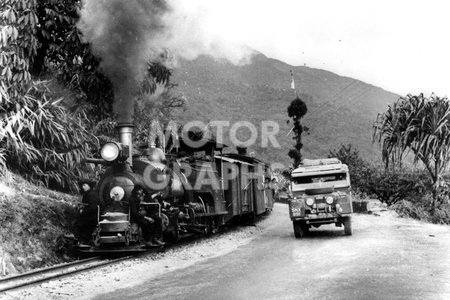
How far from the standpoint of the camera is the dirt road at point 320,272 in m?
6.48

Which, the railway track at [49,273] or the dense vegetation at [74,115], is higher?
the dense vegetation at [74,115]

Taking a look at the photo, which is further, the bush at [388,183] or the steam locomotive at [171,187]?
the bush at [388,183]

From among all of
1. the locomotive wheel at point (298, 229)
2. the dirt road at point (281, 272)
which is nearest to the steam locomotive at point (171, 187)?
the dirt road at point (281, 272)

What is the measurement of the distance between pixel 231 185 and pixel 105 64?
4.81m

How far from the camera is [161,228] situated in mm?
9727

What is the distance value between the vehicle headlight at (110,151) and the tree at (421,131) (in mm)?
11225

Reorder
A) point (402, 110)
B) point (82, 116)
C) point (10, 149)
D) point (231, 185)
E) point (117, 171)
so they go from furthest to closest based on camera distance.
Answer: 1. point (402, 110)
2. point (82, 116)
3. point (231, 185)
4. point (10, 149)
5. point (117, 171)

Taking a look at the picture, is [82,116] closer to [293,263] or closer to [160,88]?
[160,88]

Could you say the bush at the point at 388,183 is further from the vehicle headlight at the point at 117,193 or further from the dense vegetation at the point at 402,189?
the vehicle headlight at the point at 117,193

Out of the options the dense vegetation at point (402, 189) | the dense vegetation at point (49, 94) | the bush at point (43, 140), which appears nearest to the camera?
the dense vegetation at point (49, 94)

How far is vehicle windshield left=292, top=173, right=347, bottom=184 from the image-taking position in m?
13.0

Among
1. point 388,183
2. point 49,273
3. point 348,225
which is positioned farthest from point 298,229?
point 388,183

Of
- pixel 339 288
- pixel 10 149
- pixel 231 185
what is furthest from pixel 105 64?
pixel 339 288

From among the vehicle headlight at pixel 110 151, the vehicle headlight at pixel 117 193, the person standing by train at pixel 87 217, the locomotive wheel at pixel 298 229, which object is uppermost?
the vehicle headlight at pixel 110 151
